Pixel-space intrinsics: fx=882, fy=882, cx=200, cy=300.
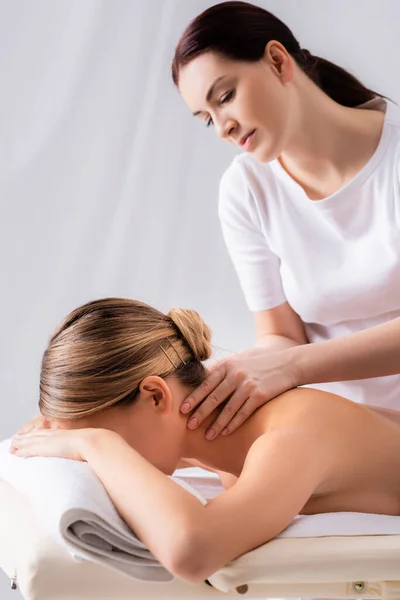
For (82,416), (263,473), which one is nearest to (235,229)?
(82,416)

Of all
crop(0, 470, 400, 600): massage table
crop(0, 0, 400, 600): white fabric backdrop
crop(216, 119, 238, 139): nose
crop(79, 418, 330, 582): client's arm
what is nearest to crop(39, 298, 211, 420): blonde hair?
crop(79, 418, 330, 582): client's arm

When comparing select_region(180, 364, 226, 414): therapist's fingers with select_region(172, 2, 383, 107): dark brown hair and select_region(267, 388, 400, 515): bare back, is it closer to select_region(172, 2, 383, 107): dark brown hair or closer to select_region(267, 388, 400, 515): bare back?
select_region(267, 388, 400, 515): bare back

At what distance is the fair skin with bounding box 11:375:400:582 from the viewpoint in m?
1.14

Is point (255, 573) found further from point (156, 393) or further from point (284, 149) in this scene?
point (284, 149)

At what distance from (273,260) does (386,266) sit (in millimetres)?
332

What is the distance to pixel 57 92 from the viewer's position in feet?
8.36

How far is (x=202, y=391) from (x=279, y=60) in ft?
2.33

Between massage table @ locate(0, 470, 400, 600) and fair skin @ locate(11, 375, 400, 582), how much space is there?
0.04 m

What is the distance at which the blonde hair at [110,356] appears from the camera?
4.77 ft

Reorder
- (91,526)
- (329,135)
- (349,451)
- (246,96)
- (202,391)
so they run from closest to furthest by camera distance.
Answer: (91,526) < (349,451) < (202,391) < (246,96) < (329,135)

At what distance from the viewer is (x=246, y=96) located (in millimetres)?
1727

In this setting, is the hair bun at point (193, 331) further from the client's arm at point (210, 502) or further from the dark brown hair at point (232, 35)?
the dark brown hair at point (232, 35)

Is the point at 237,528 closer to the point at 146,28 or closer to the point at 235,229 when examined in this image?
the point at 235,229

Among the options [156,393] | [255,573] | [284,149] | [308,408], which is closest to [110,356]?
[156,393]
